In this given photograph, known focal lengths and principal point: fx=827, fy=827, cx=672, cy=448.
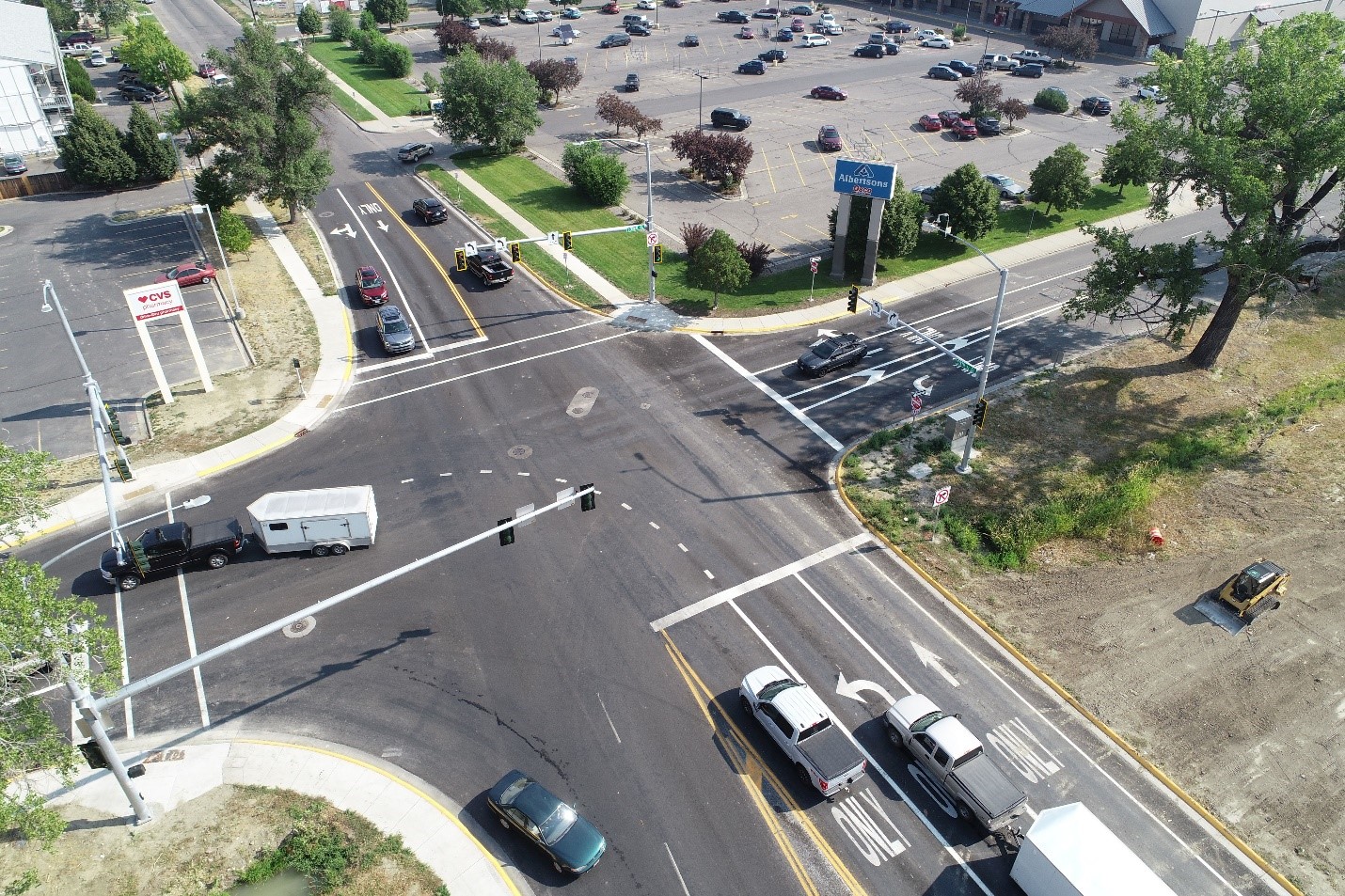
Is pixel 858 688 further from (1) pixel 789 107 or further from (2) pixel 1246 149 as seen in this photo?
(1) pixel 789 107

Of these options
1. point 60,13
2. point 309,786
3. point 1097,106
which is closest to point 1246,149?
point 309,786

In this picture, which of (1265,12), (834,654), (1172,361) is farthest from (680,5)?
(834,654)

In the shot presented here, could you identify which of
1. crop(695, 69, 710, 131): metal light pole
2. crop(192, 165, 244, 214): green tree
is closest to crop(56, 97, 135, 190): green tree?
crop(192, 165, 244, 214): green tree

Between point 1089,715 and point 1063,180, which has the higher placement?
point 1063,180

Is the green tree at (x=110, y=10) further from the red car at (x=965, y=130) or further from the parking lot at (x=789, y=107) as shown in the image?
the red car at (x=965, y=130)

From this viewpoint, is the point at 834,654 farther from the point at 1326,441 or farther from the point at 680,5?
the point at 680,5

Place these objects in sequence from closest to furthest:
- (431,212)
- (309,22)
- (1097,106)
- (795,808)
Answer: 1. (795,808)
2. (431,212)
3. (1097,106)
4. (309,22)
